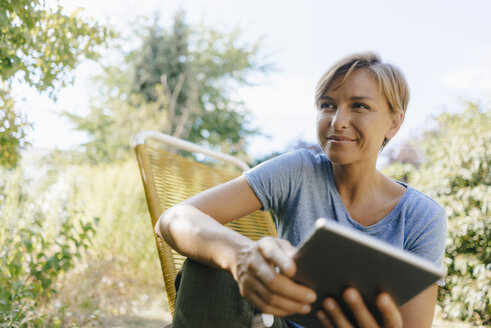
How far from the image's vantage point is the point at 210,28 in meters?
21.2

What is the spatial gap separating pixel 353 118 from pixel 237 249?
0.77 m

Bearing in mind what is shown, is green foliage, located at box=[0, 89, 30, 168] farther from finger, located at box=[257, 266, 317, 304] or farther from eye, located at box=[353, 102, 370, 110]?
finger, located at box=[257, 266, 317, 304]

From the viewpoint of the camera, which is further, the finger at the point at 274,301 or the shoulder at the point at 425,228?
the shoulder at the point at 425,228

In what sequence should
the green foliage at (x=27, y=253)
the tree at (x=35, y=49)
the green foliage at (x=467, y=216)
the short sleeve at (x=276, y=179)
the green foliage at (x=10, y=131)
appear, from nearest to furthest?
the short sleeve at (x=276, y=179) < the tree at (x=35, y=49) < the green foliage at (x=27, y=253) < the green foliage at (x=10, y=131) < the green foliage at (x=467, y=216)

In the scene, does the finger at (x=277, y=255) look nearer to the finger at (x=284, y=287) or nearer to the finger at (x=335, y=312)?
the finger at (x=284, y=287)

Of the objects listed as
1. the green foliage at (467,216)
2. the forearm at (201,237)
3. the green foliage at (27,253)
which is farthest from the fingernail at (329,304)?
the green foliage at (467,216)

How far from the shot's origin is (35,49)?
2.15 m

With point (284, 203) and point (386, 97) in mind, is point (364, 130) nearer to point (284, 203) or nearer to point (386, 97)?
point (386, 97)

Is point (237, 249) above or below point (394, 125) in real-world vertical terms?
below

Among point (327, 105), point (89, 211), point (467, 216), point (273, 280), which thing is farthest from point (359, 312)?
point (89, 211)

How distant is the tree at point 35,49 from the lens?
195 cm

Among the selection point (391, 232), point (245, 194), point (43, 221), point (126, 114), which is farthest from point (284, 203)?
point (126, 114)

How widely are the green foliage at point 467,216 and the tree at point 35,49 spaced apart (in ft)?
11.2

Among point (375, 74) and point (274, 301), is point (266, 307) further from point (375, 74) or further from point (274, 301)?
point (375, 74)
